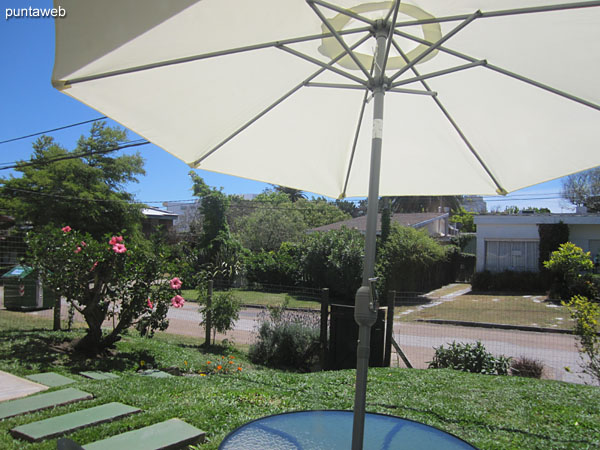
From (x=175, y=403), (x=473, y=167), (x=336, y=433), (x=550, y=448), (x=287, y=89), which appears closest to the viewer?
(x=336, y=433)

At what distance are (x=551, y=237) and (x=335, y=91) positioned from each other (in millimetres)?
22115

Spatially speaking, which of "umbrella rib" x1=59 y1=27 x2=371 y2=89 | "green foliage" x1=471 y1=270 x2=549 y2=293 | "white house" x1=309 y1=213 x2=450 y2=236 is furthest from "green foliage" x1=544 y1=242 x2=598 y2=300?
"umbrella rib" x1=59 y1=27 x2=371 y2=89

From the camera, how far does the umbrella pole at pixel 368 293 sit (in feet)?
7.18

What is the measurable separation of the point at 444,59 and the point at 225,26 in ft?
5.08

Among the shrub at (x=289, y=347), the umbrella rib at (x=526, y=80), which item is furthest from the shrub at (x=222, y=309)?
the umbrella rib at (x=526, y=80)

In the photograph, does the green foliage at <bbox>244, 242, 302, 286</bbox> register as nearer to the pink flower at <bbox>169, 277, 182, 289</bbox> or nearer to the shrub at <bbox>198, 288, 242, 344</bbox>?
the shrub at <bbox>198, 288, 242, 344</bbox>

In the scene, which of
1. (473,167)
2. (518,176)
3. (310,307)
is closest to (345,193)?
(473,167)

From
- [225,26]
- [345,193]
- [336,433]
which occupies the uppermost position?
[225,26]

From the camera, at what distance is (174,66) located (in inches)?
103

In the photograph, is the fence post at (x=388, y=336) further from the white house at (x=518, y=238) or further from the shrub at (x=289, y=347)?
the white house at (x=518, y=238)

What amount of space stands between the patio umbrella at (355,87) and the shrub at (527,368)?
13.7ft

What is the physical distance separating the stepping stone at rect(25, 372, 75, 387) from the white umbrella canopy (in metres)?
3.08

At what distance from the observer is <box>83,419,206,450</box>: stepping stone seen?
278 cm

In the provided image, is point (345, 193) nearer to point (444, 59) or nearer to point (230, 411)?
point (444, 59)
